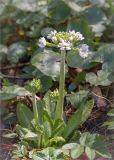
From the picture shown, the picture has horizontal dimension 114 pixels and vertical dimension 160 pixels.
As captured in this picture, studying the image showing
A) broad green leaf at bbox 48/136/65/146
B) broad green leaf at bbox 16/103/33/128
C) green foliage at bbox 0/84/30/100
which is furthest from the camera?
green foliage at bbox 0/84/30/100

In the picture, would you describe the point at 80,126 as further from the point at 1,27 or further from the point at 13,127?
the point at 1,27

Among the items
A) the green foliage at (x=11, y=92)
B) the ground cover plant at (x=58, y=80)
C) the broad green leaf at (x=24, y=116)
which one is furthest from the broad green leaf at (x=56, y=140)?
the green foliage at (x=11, y=92)

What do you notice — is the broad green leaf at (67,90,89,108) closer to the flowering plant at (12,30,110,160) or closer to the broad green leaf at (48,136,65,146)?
the flowering plant at (12,30,110,160)

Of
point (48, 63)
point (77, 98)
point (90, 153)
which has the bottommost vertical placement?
point (90, 153)

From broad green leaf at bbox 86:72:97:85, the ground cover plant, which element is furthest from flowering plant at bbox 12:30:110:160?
broad green leaf at bbox 86:72:97:85

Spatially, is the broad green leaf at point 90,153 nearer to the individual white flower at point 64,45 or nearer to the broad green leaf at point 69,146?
the broad green leaf at point 69,146

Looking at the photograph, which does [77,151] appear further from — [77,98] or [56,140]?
[77,98]

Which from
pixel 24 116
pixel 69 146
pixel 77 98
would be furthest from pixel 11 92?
pixel 69 146
